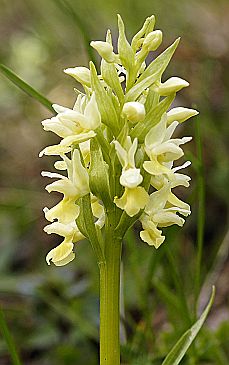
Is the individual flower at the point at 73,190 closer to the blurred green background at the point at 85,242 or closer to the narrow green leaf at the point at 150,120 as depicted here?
the narrow green leaf at the point at 150,120

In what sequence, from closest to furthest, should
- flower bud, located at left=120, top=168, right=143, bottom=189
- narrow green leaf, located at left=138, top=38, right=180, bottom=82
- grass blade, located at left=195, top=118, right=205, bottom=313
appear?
flower bud, located at left=120, top=168, right=143, bottom=189 → narrow green leaf, located at left=138, top=38, right=180, bottom=82 → grass blade, located at left=195, top=118, right=205, bottom=313

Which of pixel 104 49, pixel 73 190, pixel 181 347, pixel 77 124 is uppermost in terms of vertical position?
pixel 104 49

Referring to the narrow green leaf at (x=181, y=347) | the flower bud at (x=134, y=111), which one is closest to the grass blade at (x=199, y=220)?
the narrow green leaf at (x=181, y=347)

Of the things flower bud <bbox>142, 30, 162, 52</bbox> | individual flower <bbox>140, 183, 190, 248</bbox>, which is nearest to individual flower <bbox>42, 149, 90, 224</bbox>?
individual flower <bbox>140, 183, 190, 248</bbox>

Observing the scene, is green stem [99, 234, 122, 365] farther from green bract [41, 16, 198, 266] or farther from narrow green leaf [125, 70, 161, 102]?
narrow green leaf [125, 70, 161, 102]

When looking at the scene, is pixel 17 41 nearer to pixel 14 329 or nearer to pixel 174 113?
pixel 14 329

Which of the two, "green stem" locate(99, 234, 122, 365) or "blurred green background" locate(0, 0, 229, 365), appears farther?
"blurred green background" locate(0, 0, 229, 365)

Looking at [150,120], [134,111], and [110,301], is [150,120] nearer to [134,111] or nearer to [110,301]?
[134,111]

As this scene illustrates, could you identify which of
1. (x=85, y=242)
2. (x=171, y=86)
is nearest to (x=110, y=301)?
(x=171, y=86)
